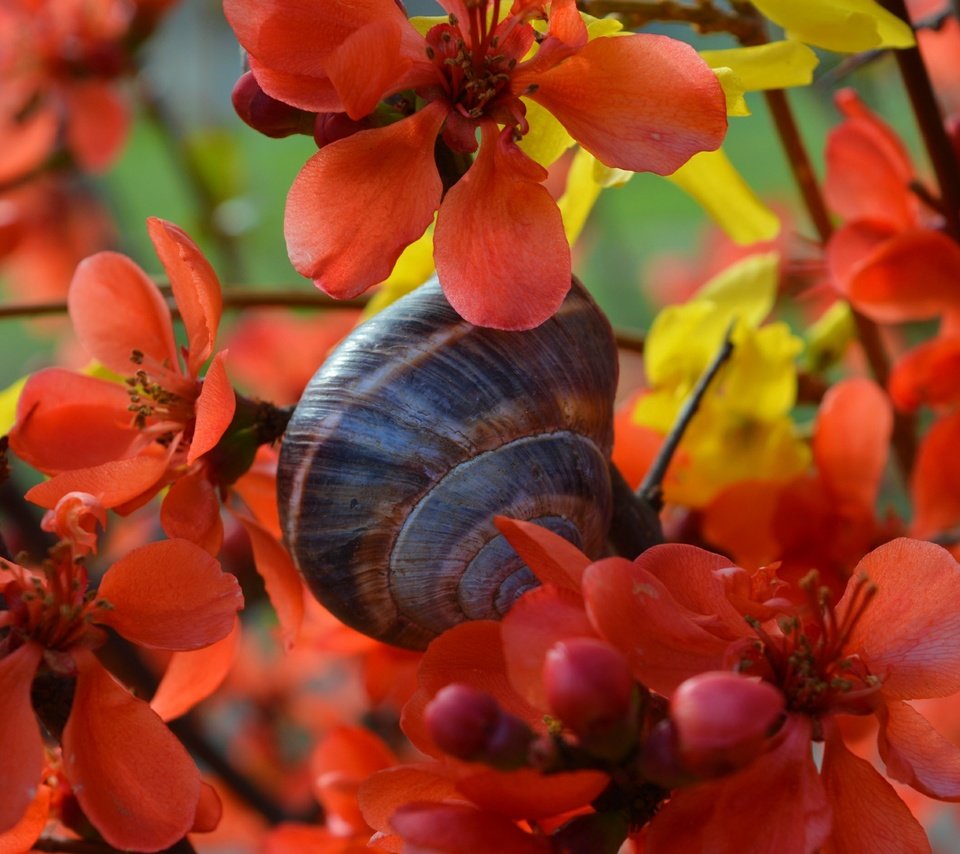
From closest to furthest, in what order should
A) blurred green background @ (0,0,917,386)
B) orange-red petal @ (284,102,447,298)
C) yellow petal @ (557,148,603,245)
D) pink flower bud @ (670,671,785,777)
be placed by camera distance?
pink flower bud @ (670,671,785,777)
orange-red petal @ (284,102,447,298)
yellow petal @ (557,148,603,245)
blurred green background @ (0,0,917,386)

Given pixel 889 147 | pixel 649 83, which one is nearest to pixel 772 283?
pixel 889 147

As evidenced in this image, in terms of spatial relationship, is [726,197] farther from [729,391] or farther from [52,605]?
[52,605]

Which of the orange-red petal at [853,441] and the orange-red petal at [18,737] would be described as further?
the orange-red petal at [853,441]

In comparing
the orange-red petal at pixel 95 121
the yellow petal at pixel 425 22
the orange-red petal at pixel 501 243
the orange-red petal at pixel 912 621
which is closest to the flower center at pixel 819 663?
the orange-red petal at pixel 912 621

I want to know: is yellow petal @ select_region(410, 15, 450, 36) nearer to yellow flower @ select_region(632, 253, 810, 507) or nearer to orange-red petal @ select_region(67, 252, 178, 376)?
orange-red petal @ select_region(67, 252, 178, 376)

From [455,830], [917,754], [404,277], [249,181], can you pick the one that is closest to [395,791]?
[455,830]

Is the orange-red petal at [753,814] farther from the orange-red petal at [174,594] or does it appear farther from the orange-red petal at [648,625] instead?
the orange-red petal at [174,594]

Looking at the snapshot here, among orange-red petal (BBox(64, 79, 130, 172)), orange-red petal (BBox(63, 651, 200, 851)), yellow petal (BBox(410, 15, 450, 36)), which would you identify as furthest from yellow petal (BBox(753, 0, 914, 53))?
orange-red petal (BBox(64, 79, 130, 172))
